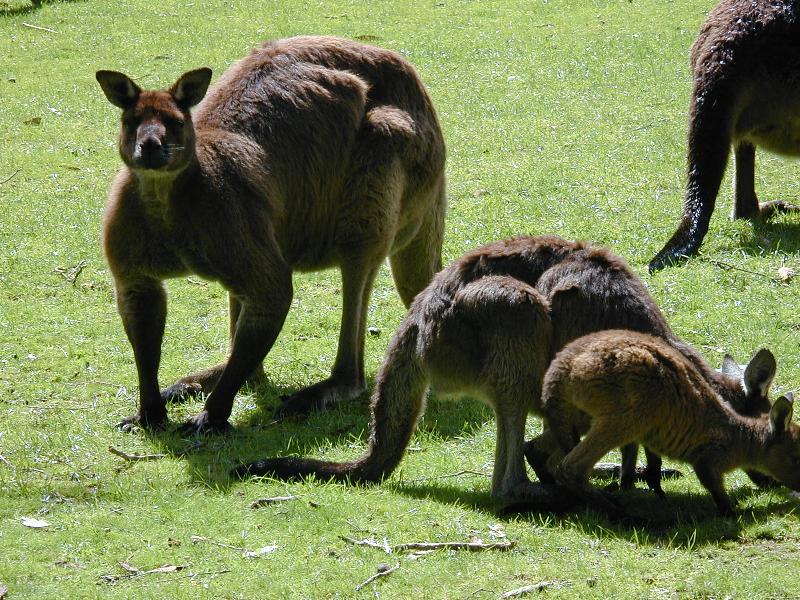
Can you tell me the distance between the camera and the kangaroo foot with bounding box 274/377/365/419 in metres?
7.59

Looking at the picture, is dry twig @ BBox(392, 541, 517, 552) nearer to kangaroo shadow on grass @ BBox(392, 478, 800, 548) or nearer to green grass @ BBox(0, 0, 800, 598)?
green grass @ BBox(0, 0, 800, 598)

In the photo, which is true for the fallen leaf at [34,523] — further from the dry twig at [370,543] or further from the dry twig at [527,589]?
the dry twig at [527,589]

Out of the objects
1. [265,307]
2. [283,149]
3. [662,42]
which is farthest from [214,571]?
[662,42]

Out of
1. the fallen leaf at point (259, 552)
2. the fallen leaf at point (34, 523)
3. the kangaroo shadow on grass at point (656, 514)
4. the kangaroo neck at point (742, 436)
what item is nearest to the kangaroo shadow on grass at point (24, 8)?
the fallen leaf at point (34, 523)

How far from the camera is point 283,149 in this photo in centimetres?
762

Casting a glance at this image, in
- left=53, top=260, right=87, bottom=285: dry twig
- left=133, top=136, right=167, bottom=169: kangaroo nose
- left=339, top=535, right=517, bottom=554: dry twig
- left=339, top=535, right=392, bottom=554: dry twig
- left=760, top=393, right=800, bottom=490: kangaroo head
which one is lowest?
left=53, top=260, right=87, bottom=285: dry twig

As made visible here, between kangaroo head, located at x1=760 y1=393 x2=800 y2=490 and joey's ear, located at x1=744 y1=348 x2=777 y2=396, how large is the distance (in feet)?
0.47

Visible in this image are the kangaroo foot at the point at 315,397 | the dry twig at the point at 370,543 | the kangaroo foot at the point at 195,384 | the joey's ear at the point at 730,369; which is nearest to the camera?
the dry twig at the point at 370,543

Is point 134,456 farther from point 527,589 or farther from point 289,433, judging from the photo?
point 527,589

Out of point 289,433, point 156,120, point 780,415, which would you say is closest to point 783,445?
point 780,415

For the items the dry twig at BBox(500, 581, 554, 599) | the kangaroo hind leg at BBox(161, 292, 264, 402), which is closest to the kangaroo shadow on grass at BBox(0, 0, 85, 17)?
the kangaroo hind leg at BBox(161, 292, 264, 402)

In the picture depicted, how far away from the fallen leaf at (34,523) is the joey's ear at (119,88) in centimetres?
249

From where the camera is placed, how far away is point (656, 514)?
5598 mm

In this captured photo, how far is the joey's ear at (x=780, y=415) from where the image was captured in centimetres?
547
